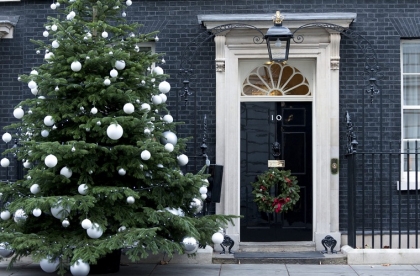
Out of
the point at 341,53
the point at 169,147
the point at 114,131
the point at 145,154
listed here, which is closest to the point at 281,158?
the point at 341,53

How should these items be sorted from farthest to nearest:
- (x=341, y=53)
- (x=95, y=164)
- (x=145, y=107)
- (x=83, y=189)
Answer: (x=341, y=53), (x=145, y=107), (x=95, y=164), (x=83, y=189)

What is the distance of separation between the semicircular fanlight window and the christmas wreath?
4.21 ft

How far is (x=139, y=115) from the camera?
955 cm

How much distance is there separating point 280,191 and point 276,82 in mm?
1755

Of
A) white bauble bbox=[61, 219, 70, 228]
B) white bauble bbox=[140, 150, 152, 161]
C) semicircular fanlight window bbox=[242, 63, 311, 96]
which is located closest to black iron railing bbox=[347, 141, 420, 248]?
semicircular fanlight window bbox=[242, 63, 311, 96]

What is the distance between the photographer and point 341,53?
11852 millimetres

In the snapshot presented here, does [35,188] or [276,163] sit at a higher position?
[276,163]

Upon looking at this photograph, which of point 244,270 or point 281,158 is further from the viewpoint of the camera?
point 281,158

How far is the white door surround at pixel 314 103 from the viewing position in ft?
38.2

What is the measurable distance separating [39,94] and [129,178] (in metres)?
1.58

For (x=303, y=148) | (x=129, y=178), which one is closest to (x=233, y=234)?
(x=303, y=148)

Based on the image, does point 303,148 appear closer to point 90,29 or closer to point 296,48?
point 296,48

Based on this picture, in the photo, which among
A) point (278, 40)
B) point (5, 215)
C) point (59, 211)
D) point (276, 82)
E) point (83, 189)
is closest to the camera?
point (59, 211)

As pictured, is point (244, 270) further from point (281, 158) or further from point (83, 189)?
point (83, 189)
